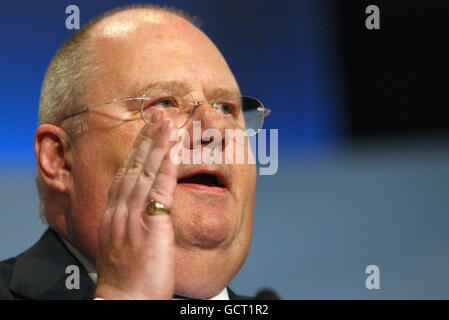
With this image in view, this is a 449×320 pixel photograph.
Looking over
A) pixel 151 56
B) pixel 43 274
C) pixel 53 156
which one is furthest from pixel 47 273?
pixel 151 56

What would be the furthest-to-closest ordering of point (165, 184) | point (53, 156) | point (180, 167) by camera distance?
point (53, 156), point (180, 167), point (165, 184)

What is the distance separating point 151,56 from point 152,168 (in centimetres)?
39

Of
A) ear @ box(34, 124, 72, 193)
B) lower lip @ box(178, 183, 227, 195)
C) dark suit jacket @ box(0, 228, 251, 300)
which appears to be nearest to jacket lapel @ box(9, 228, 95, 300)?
dark suit jacket @ box(0, 228, 251, 300)

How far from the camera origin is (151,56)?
4.02 ft

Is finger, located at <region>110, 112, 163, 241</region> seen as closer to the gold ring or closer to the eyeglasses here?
the gold ring

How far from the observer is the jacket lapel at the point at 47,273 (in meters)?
1.14

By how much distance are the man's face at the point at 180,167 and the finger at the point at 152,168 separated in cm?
23

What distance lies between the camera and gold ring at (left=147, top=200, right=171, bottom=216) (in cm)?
90

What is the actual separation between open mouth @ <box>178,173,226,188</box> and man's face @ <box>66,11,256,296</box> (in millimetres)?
22

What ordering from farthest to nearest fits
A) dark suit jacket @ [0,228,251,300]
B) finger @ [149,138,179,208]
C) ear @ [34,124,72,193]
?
ear @ [34,124,72,193] → dark suit jacket @ [0,228,251,300] → finger @ [149,138,179,208]

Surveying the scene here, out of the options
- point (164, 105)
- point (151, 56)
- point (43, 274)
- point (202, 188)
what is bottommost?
point (43, 274)

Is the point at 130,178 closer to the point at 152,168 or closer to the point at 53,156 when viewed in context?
the point at 152,168
